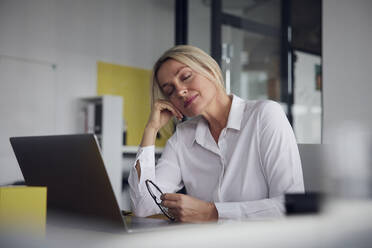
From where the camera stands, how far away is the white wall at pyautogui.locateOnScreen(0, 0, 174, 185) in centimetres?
400

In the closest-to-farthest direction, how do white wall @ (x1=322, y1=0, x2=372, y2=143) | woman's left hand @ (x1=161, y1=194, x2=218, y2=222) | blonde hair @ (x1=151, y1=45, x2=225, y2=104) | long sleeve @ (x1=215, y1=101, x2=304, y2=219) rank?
woman's left hand @ (x1=161, y1=194, x2=218, y2=222)
long sleeve @ (x1=215, y1=101, x2=304, y2=219)
blonde hair @ (x1=151, y1=45, x2=225, y2=104)
white wall @ (x1=322, y1=0, x2=372, y2=143)

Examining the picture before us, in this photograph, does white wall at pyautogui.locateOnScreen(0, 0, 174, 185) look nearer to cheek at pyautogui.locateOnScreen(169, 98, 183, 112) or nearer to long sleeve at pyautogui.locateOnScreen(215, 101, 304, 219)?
cheek at pyautogui.locateOnScreen(169, 98, 183, 112)

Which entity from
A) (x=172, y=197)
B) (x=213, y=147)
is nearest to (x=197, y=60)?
(x=213, y=147)

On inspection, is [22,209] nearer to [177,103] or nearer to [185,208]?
[185,208]

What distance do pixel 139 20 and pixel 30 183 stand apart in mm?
4278

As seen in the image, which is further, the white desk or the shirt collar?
the shirt collar

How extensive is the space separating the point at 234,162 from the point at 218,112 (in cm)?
27

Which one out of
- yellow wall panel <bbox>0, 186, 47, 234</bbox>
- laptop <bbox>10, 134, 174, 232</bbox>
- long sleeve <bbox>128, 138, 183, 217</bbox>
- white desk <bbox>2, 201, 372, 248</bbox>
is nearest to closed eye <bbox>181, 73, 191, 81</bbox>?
long sleeve <bbox>128, 138, 183, 217</bbox>

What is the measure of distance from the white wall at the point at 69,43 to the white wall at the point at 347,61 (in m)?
2.72

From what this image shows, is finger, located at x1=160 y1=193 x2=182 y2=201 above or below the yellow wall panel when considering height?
below

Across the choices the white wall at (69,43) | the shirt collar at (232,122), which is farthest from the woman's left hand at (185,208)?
the white wall at (69,43)

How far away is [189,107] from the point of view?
1.66 metres

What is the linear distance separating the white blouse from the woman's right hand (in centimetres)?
9

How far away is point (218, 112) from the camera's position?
169 centimetres
